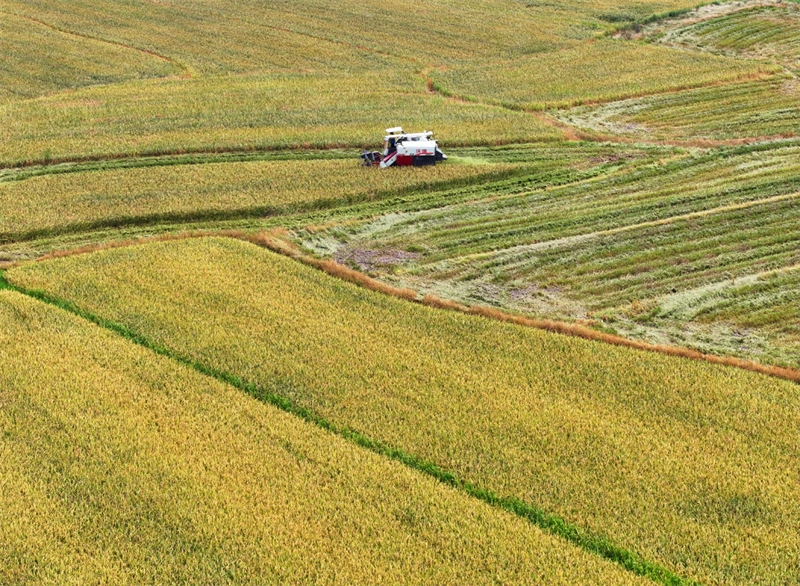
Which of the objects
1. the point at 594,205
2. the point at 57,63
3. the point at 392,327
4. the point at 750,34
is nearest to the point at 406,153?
the point at 594,205

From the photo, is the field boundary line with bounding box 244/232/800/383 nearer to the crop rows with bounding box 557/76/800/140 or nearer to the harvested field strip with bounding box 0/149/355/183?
the harvested field strip with bounding box 0/149/355/183

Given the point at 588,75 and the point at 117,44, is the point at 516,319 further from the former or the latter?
the point at 117,44

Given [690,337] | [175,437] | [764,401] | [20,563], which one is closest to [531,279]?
[690,337]

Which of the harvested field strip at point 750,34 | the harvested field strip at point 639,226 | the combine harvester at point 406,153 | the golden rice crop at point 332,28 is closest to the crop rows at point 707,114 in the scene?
the harvested field strip at point 750,34

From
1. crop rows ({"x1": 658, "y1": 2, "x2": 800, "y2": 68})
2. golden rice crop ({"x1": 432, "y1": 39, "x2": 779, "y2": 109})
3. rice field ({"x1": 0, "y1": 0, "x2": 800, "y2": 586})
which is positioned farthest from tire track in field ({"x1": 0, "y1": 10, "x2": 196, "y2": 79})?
crop rows ({"x1": 658, "y1": 2, "x2": 800, "y2": 68})

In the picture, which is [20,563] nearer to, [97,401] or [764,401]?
[97,401]

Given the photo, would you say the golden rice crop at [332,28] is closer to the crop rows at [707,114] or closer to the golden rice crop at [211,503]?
the crop rows at [707,114]
